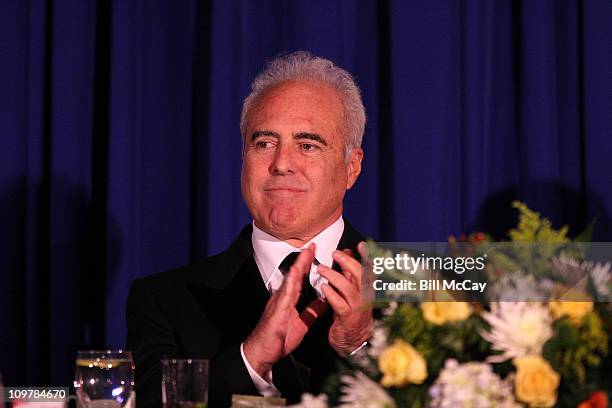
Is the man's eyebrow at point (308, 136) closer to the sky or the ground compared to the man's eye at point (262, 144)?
closer to the sky

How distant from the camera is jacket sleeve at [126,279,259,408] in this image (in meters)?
2.10

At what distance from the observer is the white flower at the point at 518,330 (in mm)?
1248

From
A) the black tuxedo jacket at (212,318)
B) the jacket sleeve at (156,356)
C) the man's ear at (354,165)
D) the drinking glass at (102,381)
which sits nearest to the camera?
the drinking glass at (102,381)

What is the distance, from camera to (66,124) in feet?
10.1

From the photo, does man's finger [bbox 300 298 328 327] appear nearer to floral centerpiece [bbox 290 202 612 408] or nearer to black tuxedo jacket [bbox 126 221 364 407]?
black tuxedo jacket [bbox 126 221 364 407]

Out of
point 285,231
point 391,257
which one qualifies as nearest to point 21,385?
point 285,231

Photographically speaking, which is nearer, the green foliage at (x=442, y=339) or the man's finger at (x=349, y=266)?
the green foliage at (x=442, y=339)

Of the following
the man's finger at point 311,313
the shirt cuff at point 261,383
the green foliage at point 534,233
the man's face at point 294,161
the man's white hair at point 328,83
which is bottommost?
the shirt cuff at point 261,383

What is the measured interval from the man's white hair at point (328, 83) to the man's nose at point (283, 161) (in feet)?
0.57

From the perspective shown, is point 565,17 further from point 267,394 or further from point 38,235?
point 38,235

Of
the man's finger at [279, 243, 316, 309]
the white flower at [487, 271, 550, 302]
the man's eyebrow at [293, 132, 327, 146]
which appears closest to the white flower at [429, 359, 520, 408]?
the white flower at [487, 271, 550, 302]

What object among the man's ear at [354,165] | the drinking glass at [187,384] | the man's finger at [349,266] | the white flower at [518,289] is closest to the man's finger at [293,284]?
the man's finger at [349,266]

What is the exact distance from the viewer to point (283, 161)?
101 inches

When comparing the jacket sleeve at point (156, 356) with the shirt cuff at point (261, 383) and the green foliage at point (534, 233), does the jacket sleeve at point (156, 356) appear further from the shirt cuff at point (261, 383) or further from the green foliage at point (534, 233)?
the green foliage at point (534, 233)
